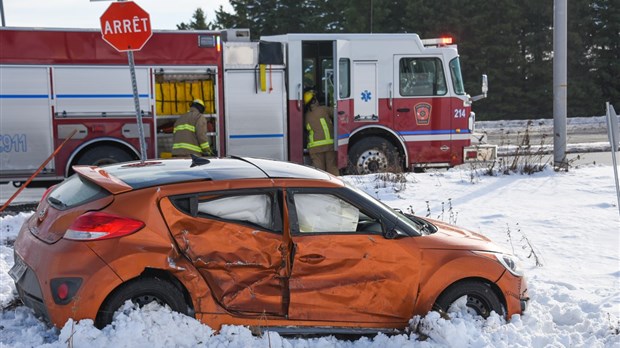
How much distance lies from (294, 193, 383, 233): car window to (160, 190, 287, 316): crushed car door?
19 cm

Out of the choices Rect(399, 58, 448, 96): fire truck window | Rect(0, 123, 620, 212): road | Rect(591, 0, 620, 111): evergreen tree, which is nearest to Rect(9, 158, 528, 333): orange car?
Rect(0, 123, 620, 212): road

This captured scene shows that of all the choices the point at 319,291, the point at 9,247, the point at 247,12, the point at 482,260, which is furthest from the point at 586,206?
the point at 247,12

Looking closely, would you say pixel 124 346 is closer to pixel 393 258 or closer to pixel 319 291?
pixel 319 291

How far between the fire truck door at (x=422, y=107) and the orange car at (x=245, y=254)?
858 cm

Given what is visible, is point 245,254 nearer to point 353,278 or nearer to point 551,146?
point 353,278

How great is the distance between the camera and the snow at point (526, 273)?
4988 mm

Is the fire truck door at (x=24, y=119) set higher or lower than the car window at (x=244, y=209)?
higher

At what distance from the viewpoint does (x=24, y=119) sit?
12.4m

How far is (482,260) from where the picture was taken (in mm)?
5754

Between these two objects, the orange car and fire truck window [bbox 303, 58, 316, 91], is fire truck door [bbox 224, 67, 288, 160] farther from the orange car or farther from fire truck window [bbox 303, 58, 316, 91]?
the orange car

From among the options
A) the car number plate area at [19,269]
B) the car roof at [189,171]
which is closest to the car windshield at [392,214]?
the car roof at [189,171]

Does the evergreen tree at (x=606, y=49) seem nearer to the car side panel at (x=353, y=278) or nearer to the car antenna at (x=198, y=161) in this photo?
the car side panel at (x=353, y=278)

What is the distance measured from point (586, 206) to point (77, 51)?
27.8 feet

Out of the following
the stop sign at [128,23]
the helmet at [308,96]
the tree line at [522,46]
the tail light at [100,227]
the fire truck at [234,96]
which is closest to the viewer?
the tail light at [100,227]
